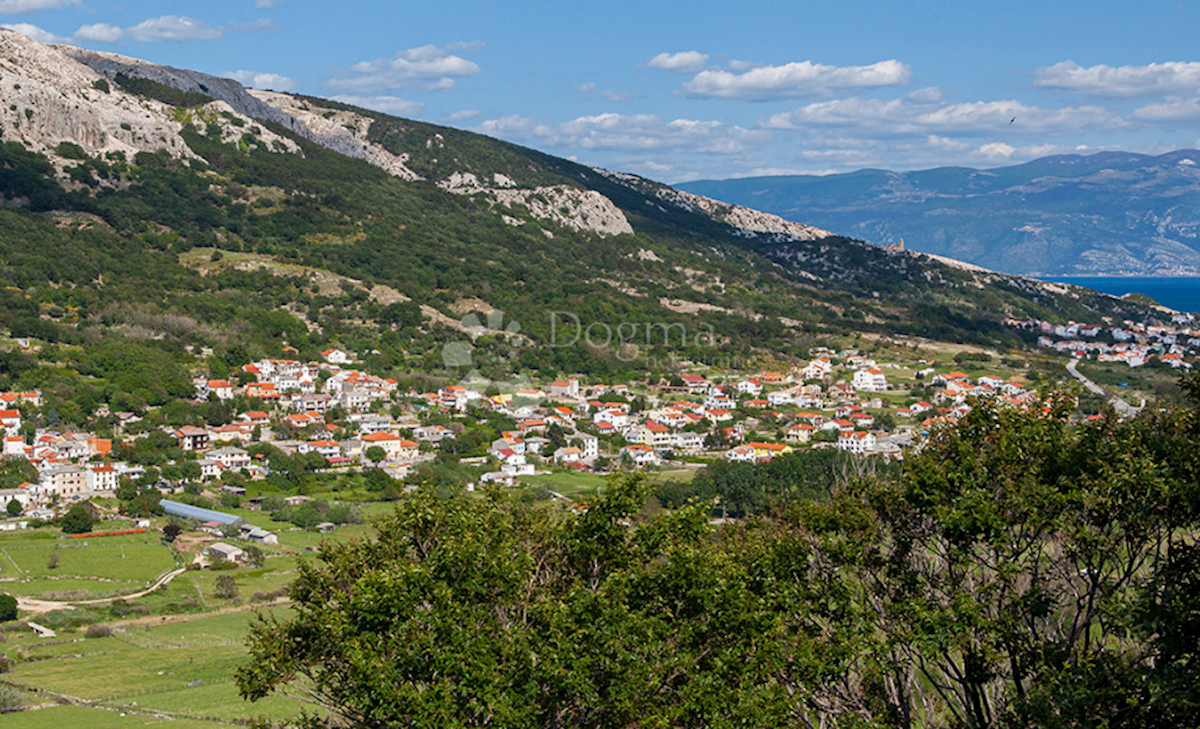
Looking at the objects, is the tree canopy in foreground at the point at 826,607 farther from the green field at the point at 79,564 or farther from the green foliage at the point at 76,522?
the green foliage at the point at 76,522

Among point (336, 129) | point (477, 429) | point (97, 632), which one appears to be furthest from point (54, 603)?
point (336, 129)

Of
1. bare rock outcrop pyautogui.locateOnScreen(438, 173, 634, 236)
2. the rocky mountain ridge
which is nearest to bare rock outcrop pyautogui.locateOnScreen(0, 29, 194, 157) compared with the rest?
the rocky mountain ridge

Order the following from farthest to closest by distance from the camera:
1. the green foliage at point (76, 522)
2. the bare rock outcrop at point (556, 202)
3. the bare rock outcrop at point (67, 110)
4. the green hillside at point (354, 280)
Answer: the bare rock outcrop at point (556, 202) < the bare rock outcrop at point (67, 110) < the green hillside at point (354, 280) < the green foliage at point (76, 522)

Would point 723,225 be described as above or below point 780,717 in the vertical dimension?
above

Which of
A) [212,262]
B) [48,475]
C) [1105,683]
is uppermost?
[212,262]

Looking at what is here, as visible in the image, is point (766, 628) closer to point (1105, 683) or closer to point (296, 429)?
point (1105, 683)

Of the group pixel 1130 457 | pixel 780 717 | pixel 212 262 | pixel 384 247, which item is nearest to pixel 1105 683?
pixel 1130 457

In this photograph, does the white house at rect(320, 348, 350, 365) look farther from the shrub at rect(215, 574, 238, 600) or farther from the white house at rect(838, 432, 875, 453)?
the shrub at rect(215, 574, 238, 600)

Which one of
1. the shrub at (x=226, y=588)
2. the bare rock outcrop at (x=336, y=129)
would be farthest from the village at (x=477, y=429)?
the bare rock outcrop at (x=336, y=129)

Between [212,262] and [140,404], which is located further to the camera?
[212,262]
